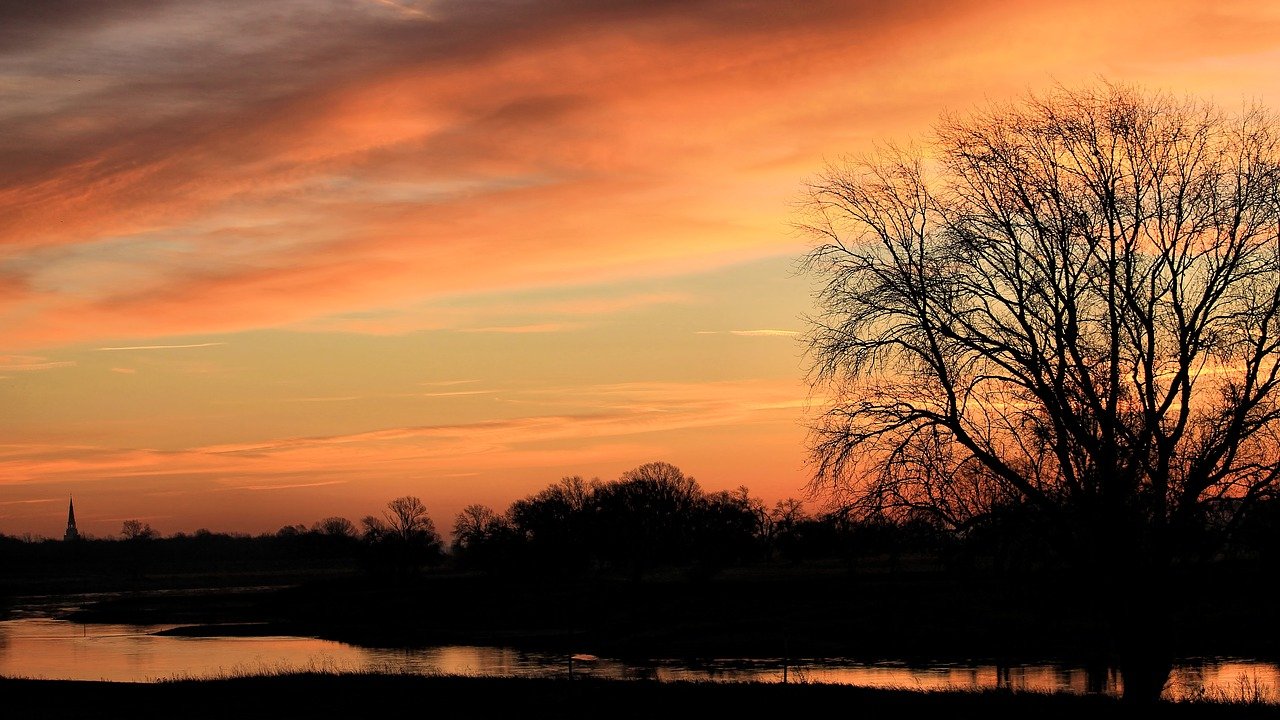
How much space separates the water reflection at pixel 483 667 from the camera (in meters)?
41.5

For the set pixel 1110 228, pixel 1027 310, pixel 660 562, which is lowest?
pixel 660 562

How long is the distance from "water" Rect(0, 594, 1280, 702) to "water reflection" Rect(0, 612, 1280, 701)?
1.9 inches

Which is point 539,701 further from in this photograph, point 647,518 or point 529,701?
point 647,518

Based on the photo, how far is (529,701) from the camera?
2266 centimetres

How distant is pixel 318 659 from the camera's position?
197ft

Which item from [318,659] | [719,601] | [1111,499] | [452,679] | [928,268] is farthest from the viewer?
[719,601]

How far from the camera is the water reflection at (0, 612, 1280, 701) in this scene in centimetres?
4147

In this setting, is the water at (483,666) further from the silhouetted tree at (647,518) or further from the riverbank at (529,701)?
the silhouetted tree at (647,518)

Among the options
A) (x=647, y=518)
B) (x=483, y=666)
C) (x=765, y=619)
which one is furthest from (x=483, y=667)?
(x=647, y=518)

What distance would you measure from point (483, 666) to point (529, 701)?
3400 cm

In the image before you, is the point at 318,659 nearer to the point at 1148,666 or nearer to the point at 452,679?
the point at 452,679

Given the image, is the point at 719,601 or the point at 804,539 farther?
the point at 804,539

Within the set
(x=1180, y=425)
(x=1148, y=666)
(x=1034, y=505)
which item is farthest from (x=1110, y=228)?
(x=1148, y=666)

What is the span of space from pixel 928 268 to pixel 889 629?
44.2 m
